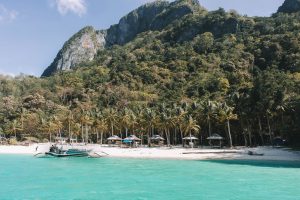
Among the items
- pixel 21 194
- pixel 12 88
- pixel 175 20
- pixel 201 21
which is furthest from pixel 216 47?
pixel 21 194

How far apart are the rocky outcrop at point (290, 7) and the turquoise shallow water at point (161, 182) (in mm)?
116535

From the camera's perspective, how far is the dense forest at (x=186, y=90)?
63375 mm

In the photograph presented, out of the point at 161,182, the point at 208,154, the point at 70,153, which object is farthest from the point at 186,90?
the point at 161,182

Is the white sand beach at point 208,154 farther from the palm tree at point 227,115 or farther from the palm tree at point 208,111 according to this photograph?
the palm tree at point 208,111

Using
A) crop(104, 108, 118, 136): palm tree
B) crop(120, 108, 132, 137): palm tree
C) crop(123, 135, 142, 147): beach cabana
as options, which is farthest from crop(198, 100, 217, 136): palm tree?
crop(104, 108, 118, 136): palm tree

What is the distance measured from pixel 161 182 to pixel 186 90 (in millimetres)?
71389

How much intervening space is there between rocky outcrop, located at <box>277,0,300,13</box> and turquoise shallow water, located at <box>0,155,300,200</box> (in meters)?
117

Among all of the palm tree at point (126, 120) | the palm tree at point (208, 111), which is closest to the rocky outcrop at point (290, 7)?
the palm tree at point (208, 111)

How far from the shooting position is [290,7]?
146750mm

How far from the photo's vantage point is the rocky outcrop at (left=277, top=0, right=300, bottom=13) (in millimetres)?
143825

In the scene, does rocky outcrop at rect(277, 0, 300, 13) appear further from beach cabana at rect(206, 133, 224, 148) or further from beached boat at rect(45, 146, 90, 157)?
beached boat at rect(45, 146, 90, 157)

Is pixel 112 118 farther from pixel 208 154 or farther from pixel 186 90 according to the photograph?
pixel 208 154

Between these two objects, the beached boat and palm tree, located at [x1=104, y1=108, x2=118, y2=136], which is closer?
the beached boat

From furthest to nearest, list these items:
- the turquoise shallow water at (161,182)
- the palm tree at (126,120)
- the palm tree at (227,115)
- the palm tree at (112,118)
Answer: the palm tree at (112,118)
the palm tree at (126,120)
the palm tree at (227,115)
the turquoise shallow water at (161,182)
